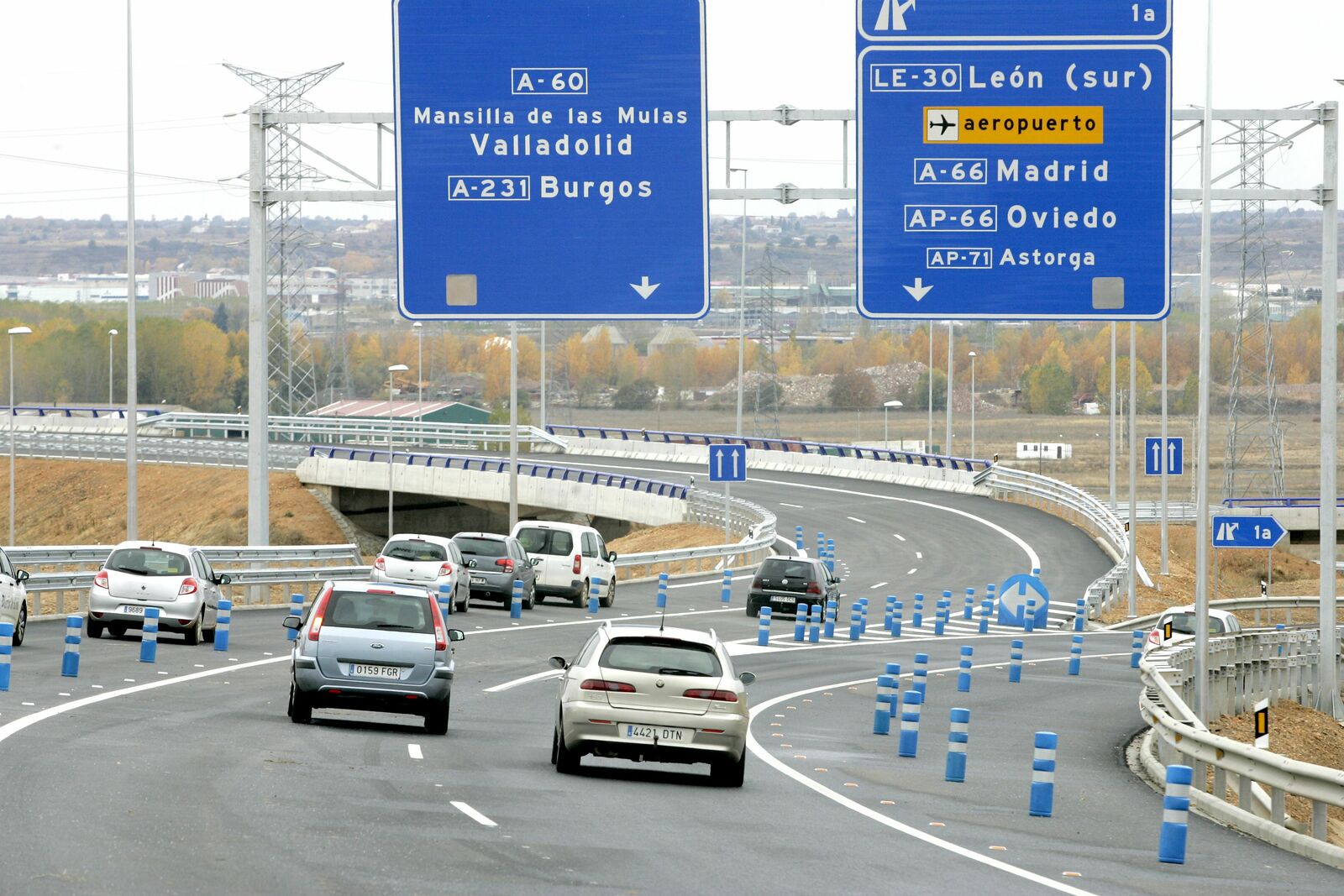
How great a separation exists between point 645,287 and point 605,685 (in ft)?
24.5

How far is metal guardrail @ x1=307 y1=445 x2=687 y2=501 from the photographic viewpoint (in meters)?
73.4

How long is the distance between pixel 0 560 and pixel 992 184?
14.2m

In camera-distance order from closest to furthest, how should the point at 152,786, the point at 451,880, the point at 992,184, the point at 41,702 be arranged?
the point at 451,880, the point at 152,786, the point at 41,702, the point at 992,184

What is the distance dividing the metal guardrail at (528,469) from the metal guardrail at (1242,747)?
1527 inches

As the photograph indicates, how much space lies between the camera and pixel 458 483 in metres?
78.8

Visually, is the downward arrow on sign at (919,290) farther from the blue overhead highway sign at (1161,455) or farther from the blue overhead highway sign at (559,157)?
the blue overhead highway sign at (1161,455)

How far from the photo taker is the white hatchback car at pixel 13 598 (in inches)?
1069

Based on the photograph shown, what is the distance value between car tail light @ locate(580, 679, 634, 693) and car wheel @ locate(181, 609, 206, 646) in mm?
14244

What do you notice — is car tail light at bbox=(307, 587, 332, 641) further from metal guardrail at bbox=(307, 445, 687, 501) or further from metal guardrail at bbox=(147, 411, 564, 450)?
metal guardrail at bbox=(147, 411, 564, 450)

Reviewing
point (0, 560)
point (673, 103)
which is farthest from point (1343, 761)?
point (0, 560)

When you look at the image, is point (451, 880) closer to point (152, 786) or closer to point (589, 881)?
point (589, 881)

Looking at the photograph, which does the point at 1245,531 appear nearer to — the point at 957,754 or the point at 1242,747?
the point at 957,754

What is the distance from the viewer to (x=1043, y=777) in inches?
639

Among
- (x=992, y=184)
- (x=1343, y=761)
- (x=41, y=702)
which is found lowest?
(x=1343, y=761)
